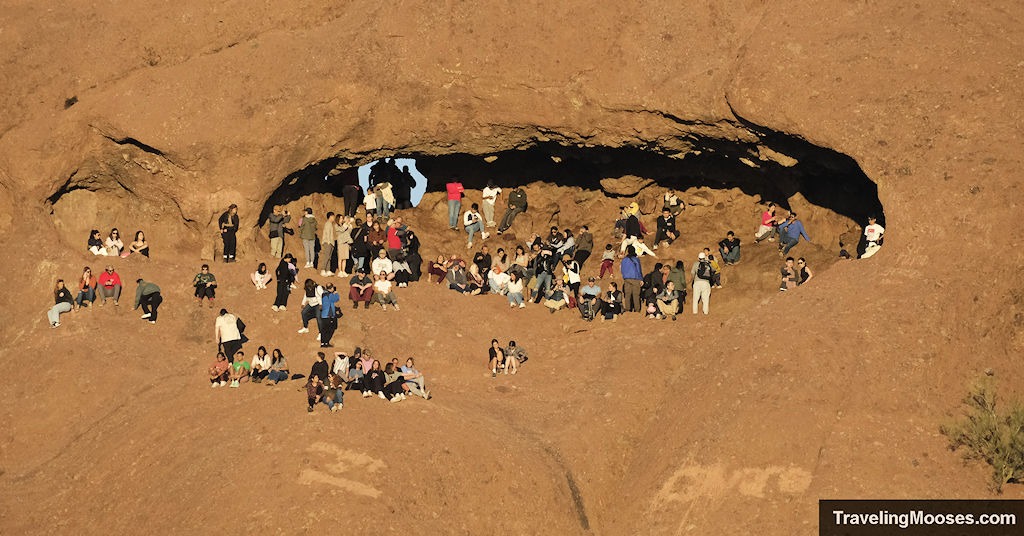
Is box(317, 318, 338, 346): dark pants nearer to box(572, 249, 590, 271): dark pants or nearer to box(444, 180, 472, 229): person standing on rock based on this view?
box(444, 180, 472, 229): person standing on rock

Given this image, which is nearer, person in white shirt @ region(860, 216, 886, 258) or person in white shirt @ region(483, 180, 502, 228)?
person in white shirt @ region(860, 216, 886, 258)

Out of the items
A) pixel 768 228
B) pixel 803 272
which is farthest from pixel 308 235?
pixel 803 272

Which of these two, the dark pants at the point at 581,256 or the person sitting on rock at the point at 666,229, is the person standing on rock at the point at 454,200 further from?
the person sitting on rock at the point at 666,229

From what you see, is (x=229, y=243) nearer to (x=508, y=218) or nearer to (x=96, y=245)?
(x=96, y=245)

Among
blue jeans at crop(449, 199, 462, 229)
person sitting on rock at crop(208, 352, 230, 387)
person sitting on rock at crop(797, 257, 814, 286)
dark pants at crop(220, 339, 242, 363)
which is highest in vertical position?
blue jeans at crop(449, 199, 462, 229)

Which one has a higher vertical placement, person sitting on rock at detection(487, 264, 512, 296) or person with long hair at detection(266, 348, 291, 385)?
person sitting on rock at detection(487, 264, 512, 296)

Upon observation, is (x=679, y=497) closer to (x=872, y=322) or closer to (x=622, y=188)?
(x=872, y=322)

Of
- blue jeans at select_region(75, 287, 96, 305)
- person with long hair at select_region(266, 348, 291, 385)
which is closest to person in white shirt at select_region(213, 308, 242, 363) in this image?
person with long hair at select_region(266, 348, 291, 385)
